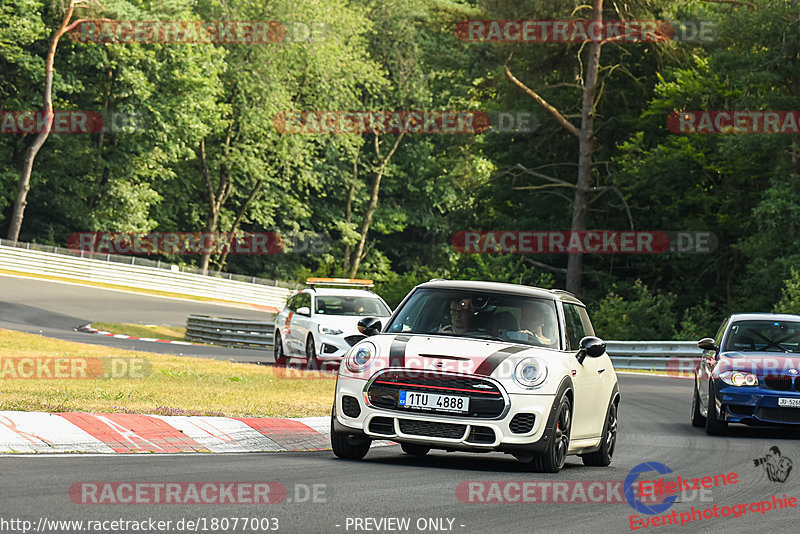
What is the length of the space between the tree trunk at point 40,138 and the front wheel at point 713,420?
49.1 m

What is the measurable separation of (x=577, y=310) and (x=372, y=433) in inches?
123

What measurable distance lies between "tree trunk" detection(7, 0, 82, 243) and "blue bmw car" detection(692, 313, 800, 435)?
1924 inches

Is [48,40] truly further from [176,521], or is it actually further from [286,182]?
[176,521]

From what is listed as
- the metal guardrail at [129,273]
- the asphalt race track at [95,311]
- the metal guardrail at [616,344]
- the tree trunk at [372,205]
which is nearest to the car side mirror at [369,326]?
the asphalt race track at [95,311]

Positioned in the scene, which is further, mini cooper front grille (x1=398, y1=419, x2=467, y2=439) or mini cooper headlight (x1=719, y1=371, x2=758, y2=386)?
mini cooper headlight (x1=719, y1=371, x2=758, y2=386)

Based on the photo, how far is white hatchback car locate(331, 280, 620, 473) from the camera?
33.9 feet

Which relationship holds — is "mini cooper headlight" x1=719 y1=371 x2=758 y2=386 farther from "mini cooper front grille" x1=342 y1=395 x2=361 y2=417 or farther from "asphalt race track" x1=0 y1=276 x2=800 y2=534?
"mini cooper front grille" x1=342 y1=395 x2=361 y2=417

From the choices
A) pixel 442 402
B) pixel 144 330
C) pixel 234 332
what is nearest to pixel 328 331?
pixel 234 332

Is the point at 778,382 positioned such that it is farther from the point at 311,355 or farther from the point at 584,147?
the point at 584,147

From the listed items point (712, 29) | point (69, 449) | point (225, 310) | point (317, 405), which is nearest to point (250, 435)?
point (69, 449)

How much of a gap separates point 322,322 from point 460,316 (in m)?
14.0

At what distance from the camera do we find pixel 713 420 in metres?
16.2

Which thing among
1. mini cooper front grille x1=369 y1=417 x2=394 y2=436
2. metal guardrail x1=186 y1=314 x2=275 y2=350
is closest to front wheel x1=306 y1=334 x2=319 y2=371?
metal guardrail x1=186 y1=314 x2=275 y2=350

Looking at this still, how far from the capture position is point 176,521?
7207 mm
